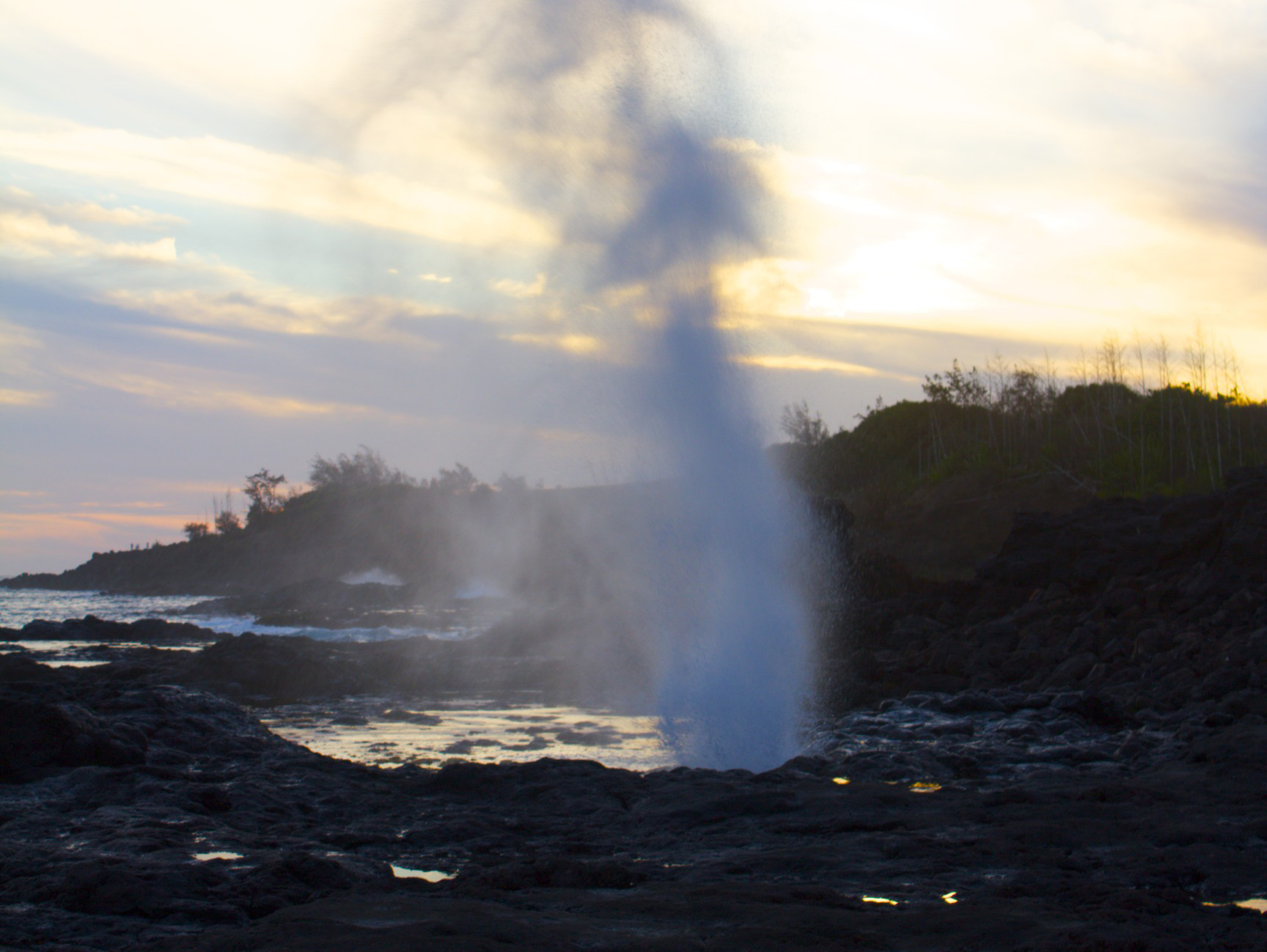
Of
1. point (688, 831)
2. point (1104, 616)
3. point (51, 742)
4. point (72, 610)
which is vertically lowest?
point (72, 610)

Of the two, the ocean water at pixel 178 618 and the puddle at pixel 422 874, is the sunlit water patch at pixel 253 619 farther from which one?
the puddle at pixel 422 874

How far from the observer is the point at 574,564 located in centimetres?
2705

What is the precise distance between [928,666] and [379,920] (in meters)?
12.5

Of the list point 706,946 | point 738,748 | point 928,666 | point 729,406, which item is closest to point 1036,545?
point 928,666

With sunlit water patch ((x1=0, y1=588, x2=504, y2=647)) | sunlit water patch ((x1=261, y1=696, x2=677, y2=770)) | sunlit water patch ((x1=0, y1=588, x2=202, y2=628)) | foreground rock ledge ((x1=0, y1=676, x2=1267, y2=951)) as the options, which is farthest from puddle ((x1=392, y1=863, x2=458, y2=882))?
sunlit water patch ((x1=0, y1=588, x2=202, y2=628))

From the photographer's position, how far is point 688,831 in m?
6.55

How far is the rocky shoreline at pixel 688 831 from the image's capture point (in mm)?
4238

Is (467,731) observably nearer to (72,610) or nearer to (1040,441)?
(1040,441)

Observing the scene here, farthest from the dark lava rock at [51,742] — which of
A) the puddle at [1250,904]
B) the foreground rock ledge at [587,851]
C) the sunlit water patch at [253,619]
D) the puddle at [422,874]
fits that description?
the sunlit water patch at [253,619]

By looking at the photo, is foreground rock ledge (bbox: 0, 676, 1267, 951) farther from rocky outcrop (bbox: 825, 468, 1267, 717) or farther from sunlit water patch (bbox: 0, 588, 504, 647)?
sunlit water patch (bbox: 0, 588, 504, 647)

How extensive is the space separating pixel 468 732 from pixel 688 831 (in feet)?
20.6

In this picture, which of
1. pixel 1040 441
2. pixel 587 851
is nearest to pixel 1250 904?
pixel 587 851

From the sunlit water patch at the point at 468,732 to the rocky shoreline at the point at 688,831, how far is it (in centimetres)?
161

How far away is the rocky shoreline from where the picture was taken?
424 cm
